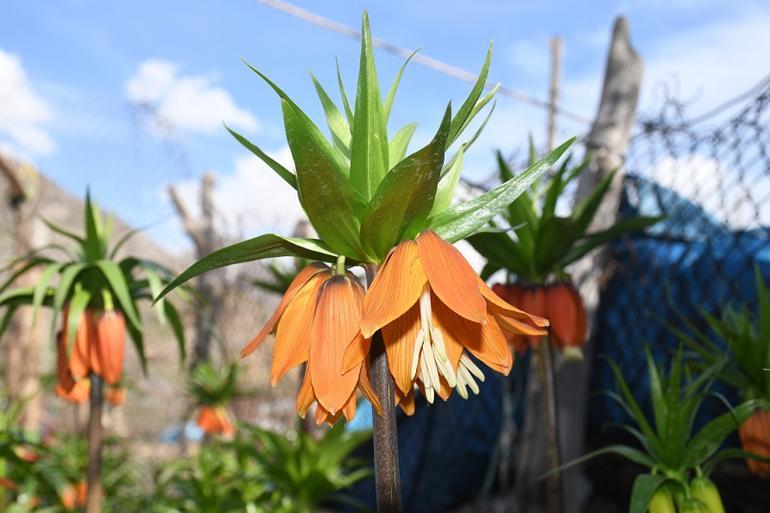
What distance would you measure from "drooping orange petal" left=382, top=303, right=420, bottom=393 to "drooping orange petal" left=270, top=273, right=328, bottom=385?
0.07 metres

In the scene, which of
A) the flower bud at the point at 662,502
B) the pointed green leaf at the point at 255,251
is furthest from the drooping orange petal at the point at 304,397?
the flower bud at the point at 662,502

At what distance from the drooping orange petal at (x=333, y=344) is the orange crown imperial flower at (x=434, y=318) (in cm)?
1

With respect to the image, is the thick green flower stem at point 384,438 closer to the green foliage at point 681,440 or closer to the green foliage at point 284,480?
the green foliage at point 681,440

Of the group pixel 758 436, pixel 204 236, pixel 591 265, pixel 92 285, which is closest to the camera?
pixel 758 436

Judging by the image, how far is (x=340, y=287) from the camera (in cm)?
61

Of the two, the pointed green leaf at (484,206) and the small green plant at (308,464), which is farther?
the small green plant at (308,464)

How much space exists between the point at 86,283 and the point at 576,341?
39.5 inches

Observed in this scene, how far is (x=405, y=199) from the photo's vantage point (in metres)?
0.58

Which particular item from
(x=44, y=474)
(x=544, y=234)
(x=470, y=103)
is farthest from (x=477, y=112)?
Result: (x=44, y=474)

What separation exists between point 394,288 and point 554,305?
773 mm

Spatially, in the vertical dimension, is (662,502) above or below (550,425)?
below

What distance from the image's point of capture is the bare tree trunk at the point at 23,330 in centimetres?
345

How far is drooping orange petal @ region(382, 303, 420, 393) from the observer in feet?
2.03

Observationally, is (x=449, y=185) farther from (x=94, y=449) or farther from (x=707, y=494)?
(x=94, y=449)
